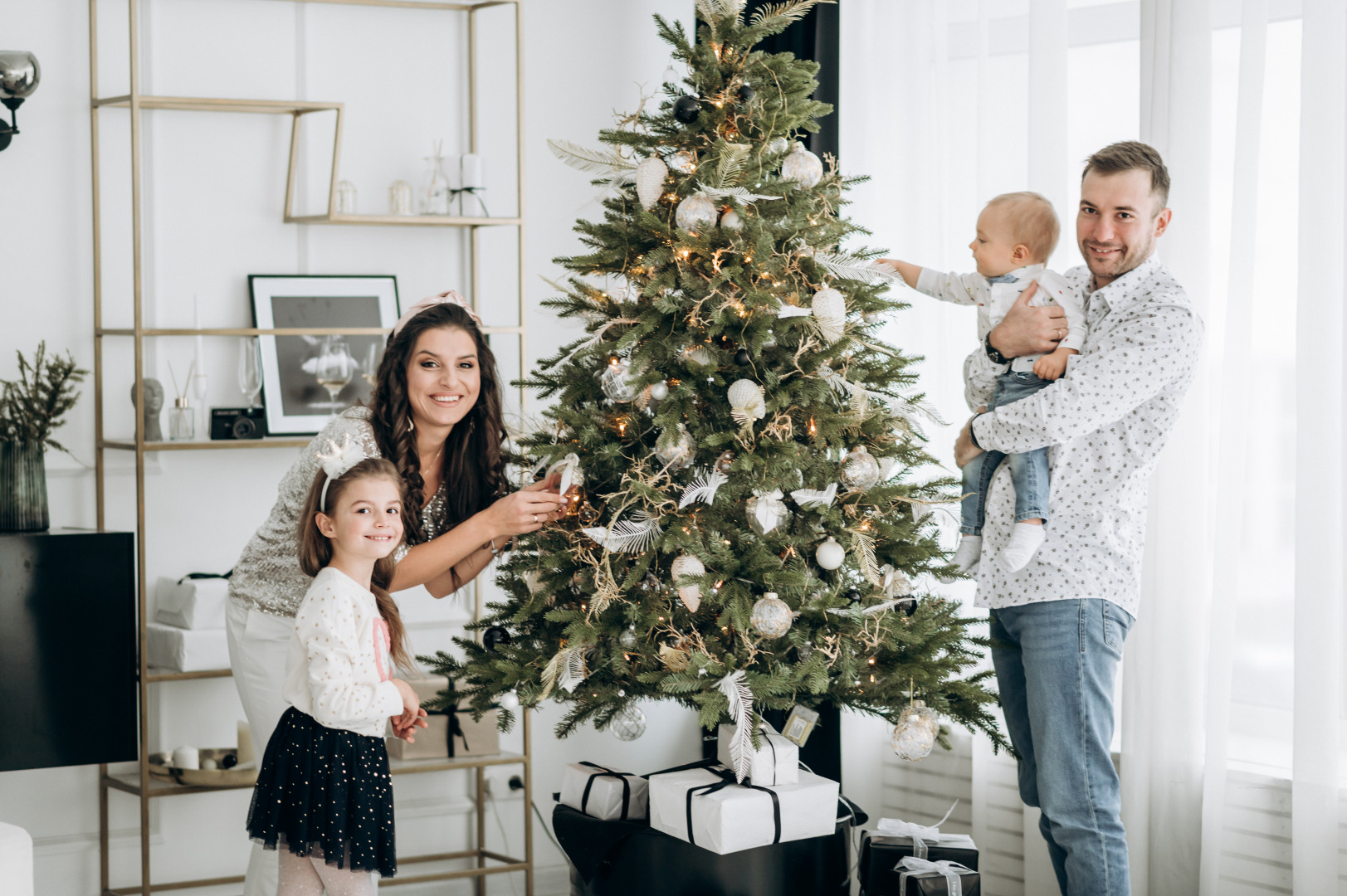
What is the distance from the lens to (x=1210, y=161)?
2.67 m

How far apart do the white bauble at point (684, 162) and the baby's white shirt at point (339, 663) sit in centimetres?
94

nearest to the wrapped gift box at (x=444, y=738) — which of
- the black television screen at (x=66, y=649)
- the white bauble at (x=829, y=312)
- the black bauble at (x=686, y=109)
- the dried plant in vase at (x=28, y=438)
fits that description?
the black television screen at (x=66, y=649)

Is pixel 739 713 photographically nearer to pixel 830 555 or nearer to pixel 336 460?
pixel 830 555

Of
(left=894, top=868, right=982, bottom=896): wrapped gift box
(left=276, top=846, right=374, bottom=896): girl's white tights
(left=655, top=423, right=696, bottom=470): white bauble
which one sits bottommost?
(left=894, top=868, right=982, bottom=896): wrapped gift box

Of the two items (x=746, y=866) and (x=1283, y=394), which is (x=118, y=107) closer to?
(x=746, y=866)

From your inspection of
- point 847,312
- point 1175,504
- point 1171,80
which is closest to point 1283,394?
point 1175,504

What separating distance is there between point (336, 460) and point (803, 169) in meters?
0.99

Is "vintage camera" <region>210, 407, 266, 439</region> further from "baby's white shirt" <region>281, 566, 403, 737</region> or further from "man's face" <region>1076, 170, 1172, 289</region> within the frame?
"man's face" <region>1076, 170, 1172, 289</region>

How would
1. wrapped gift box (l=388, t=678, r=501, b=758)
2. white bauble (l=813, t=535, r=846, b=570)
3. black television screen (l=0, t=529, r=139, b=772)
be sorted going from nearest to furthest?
white bauble (l=813, t=535, r=846, b=570), black television screen (l=0, t=529, r=139, b=772), wrapped gift box (l=388, t=678, r=501, b=758)

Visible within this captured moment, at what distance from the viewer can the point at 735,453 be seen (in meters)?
2.19

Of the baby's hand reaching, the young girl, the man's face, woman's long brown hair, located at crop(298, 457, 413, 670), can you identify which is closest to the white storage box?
woman's long brown hair, located at crop(298, 457, 413, 670)

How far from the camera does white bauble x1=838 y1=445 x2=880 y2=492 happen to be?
7.25 ft

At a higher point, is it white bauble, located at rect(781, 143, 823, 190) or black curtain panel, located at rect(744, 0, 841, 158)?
black curtain panel, located at rect(744, 0, 841, 158)

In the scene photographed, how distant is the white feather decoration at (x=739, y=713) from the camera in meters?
2.13
